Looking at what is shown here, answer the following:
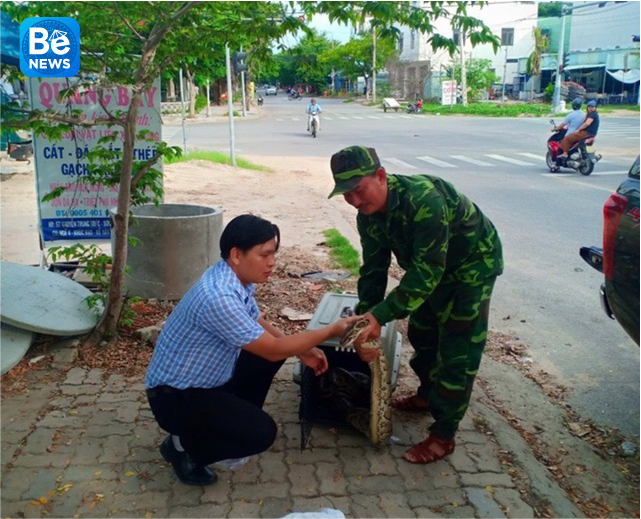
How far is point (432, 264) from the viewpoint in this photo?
2758mm

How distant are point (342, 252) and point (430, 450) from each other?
4094 millimetres

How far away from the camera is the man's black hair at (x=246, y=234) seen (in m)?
2.58

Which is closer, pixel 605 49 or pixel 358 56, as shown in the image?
pixel 605 49

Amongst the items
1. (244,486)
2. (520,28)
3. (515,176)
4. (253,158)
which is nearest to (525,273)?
(244,486)

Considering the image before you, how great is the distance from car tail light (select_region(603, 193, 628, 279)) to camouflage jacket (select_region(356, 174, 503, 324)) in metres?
0.56

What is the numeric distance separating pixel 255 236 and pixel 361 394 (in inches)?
49.0

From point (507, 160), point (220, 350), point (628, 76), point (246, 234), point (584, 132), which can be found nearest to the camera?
point (246, 234)

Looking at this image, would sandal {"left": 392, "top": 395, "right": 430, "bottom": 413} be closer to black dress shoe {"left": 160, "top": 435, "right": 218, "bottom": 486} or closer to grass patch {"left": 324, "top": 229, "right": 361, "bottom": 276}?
black dress shoe {"left": 160, "top": 435, "right": 218, "bottom": 486}

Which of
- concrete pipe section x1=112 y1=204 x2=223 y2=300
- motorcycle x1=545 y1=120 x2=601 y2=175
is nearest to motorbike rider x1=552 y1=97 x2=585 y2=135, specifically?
motorcycle x1=545 y1=120 x2=601 y2=175

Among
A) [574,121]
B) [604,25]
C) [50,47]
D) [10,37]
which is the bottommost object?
[574,121]

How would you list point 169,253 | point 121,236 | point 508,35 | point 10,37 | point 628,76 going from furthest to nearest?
point 508,35, point 628,76, point 10,37, point 169,253, point 121,236

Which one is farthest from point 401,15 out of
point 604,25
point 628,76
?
point 604,25

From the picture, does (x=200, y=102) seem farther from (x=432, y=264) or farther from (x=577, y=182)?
(x=432, y=264)

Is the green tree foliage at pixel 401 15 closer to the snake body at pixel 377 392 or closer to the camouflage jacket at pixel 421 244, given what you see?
the camouflage jacket at pixel 421 244
